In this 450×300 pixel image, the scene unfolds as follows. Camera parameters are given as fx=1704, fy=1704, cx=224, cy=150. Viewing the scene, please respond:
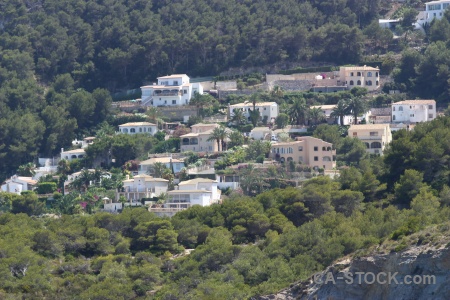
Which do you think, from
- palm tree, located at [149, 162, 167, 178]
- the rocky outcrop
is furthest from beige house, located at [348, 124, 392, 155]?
the rocky outcrop

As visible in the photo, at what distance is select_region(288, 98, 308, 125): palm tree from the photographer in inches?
3543

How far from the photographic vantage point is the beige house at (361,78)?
95.9 m

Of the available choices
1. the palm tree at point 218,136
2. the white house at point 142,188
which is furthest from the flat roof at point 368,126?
the white house at point 142,188

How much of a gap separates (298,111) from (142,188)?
11648 millimetres

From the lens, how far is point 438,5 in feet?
342

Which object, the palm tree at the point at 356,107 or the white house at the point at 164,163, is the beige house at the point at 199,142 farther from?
the palm tree at the point at 356,107

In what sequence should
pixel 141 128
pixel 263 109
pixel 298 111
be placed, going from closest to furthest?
pixel 298 111
pixel 141 128
pixel 263 109

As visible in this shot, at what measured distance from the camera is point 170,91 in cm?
9712

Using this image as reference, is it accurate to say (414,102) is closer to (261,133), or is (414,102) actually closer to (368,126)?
(368,126)

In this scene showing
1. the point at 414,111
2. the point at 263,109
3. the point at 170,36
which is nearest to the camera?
the point at 414,111

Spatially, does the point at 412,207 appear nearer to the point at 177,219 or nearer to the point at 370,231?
the point at 370,231

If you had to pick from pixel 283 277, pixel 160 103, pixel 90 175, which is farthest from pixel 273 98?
pixel 283 277

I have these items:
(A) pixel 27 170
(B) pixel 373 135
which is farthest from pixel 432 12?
(A) pixel 27 170

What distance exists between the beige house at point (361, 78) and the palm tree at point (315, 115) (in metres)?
6.14
